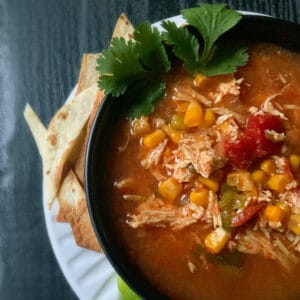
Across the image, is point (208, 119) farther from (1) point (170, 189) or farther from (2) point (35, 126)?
(2) point (35, 126)

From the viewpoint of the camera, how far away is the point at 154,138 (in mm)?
2590

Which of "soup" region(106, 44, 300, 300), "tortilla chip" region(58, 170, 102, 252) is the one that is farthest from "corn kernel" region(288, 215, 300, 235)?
"tortilla chip" region(58, 170, 102, 252)

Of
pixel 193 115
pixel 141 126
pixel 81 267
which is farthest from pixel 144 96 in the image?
pixel 81 267

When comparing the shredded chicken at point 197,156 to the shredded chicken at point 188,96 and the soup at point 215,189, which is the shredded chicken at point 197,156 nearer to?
the soup at point 215,189

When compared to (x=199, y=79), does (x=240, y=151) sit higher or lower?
lower

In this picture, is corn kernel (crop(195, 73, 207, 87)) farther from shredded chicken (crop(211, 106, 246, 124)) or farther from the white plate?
Result: the white plate

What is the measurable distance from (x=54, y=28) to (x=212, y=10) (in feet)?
3.58

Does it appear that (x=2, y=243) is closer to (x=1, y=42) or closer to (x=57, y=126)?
(x=57, y=126)

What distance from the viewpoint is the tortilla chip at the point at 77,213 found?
2.93 meters

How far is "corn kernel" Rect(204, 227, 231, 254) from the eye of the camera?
8.21 ft

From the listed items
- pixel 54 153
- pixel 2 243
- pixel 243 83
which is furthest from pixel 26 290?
pixel 243 83

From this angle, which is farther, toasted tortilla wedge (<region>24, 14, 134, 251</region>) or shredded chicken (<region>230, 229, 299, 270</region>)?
toasted tortilla wedge (<region>24, 14, 134, 251</region>)

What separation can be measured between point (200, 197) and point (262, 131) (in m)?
0.38

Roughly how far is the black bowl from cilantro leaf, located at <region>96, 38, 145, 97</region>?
6 cm
